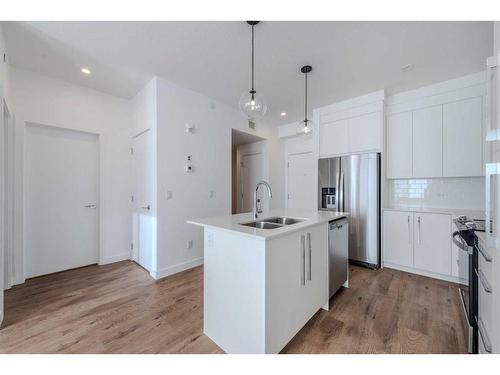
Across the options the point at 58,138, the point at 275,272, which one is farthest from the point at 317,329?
the point at 58,138

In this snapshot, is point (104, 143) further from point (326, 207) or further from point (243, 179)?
point (326, 207)

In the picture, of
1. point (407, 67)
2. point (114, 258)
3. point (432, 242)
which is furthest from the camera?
point (114, 258)

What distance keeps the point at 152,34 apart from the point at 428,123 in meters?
3.70

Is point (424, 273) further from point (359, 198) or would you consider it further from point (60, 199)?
point (60, 199)

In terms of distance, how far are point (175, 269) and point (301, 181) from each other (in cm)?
325

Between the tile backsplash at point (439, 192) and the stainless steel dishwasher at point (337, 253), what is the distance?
5.93ft

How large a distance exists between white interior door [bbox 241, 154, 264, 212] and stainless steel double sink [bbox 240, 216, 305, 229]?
280 cm

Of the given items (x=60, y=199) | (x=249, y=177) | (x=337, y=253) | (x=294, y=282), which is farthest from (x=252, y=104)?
(x=249, y=177)

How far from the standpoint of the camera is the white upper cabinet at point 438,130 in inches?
108

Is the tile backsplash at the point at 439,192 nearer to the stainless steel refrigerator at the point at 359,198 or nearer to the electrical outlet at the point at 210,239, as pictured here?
the stainless steel refrigerator at the point at 359,198

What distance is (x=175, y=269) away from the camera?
118 inches

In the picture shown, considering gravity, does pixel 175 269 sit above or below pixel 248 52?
below

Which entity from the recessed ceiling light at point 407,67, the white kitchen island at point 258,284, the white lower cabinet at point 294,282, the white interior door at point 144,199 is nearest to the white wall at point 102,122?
the white interior door at point 144,199

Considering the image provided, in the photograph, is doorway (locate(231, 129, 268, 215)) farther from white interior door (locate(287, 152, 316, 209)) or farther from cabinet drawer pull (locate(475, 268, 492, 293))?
cabinet drawer pull (locate(475, 268, 492, 293))
